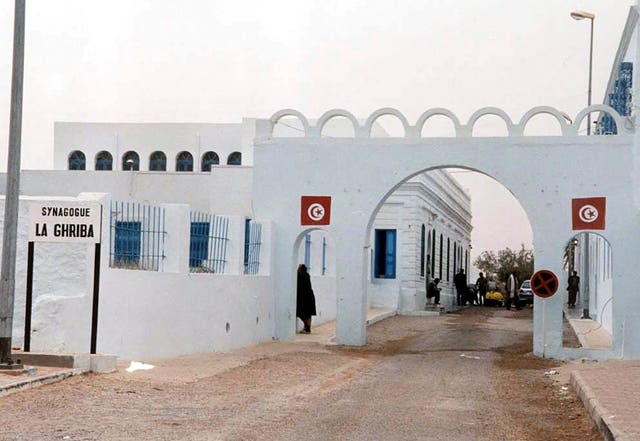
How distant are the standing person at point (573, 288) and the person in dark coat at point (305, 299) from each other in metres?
23.0

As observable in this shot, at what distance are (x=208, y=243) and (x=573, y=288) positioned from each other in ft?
96.7

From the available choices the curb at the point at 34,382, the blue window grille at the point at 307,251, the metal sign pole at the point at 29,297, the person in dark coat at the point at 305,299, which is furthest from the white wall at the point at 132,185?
the curb at the point at 34,382

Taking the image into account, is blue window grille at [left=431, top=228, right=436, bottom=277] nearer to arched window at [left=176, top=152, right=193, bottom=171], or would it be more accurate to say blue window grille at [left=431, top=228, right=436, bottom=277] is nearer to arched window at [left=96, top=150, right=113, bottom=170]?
arched window at [left=176, top=152, right=193, bottom=171]

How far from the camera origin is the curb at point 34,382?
11.7 meters

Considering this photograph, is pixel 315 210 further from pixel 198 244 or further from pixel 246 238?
pixel 198 244

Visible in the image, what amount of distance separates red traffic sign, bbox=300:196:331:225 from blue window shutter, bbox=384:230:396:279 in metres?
13.8

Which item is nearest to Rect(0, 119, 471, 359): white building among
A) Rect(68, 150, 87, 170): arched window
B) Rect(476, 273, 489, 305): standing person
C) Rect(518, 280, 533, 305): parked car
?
Rect(68, 150, 87, 170): arched window

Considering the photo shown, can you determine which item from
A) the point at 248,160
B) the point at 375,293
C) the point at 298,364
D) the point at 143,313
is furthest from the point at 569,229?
the point at 248,160

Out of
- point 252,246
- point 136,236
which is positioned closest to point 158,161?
point 252,246

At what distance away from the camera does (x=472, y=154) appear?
70.5 feet

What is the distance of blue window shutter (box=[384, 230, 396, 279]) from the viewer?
35906 mm

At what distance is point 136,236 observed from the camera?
17047 millimetres

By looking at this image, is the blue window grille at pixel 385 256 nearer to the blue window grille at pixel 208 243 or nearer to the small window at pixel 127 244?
the blue window grille at pixel 208 243

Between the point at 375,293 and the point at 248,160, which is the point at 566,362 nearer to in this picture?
the point at 375,293
